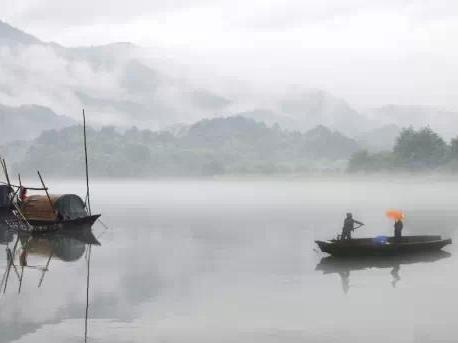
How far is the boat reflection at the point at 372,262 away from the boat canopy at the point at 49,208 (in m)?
33.0

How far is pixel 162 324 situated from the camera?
103ft

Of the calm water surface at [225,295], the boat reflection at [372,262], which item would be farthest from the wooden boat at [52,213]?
the boat reflection at [372,262]

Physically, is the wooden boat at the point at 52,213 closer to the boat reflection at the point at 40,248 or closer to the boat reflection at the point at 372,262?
the boat reflection at the point at 40,248

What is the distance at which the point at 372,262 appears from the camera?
5000 cm

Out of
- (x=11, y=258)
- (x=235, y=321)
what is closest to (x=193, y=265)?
(x=11, y=258)

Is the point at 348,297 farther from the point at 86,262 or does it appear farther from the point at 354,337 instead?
the point at 86,262

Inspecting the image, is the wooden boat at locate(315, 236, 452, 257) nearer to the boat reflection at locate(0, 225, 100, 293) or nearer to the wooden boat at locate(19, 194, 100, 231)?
the boat reflection at locate(0, 225, 100, 293)

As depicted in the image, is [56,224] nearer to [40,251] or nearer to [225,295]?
[40,251]

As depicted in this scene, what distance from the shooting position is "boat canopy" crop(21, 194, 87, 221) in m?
73.8

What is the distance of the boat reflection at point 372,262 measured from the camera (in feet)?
154

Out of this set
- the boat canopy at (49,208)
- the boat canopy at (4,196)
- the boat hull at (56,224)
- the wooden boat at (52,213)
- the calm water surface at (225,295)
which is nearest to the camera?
the calm water surface at (225,295)

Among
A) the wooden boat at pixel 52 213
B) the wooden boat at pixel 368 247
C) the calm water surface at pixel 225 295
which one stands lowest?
the calm water surface at pixel 225 295

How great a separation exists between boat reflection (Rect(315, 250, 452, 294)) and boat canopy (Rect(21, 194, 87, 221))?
3298cm

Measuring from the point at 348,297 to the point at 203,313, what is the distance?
28.1 ft
